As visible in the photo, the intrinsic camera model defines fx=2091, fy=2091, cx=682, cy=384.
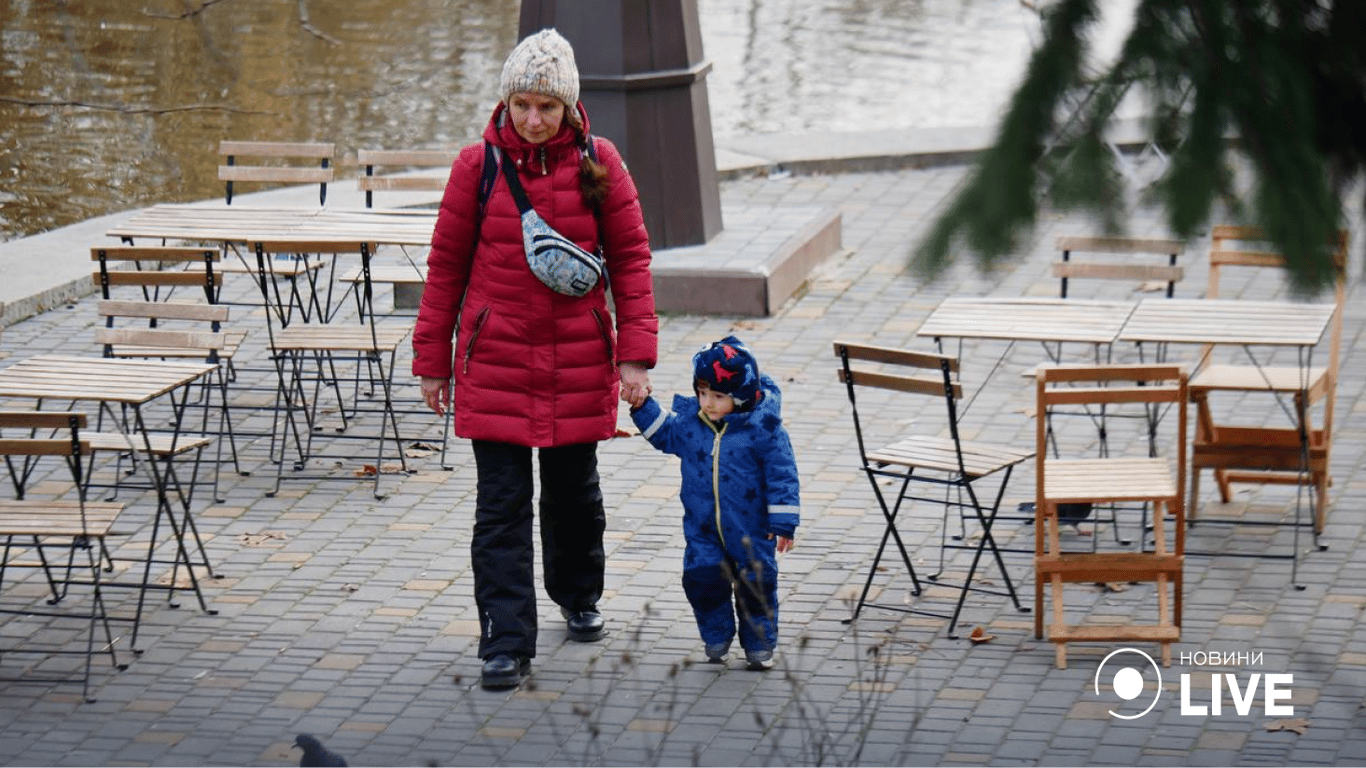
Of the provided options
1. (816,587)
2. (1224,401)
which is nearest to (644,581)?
(816,587)

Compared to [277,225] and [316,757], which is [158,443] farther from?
[316,757]

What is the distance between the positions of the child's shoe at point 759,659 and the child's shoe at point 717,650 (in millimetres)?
72

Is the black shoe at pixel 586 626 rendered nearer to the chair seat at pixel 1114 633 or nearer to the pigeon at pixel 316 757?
the chair seat at pixel 1114 633

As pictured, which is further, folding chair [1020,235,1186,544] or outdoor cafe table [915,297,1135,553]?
folding chair [1020,235,1186,544]

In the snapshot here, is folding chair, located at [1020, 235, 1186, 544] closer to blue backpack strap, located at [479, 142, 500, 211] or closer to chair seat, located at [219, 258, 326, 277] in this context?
blue backpack strap, located at [479, 142, 500, 211]

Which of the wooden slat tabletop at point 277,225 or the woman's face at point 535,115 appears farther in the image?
the wooden slat tabletop at point 277,225

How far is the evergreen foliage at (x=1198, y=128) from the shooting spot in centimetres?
377

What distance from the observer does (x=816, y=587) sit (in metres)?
7.95

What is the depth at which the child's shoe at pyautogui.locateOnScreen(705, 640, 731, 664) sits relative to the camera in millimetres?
7094

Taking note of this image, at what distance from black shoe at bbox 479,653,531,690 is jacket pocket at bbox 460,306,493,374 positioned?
97 cm

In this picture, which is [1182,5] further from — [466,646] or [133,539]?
[133,539]

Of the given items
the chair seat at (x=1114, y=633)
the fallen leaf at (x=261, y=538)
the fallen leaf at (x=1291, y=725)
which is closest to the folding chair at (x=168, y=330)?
the fallen leaf at (x=261, y=538)

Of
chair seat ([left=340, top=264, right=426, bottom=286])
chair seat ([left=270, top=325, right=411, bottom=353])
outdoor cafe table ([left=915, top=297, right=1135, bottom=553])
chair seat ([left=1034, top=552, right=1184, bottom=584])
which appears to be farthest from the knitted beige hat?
chair seat ([left=340, top=264, right=426, bottom=286])

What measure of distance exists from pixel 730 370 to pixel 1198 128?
3.11 m
